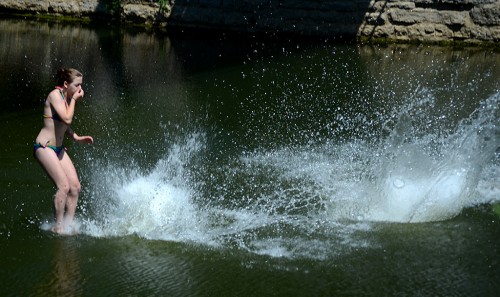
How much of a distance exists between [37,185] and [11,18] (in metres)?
10.7

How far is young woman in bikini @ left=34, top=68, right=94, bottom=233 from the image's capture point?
5.70 m

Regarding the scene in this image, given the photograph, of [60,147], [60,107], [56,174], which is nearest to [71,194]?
[56,174]

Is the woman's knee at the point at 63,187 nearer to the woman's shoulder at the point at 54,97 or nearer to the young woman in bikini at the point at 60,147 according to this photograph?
the young woman in bikini at the point at 60,147

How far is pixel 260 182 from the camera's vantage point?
7.09 m

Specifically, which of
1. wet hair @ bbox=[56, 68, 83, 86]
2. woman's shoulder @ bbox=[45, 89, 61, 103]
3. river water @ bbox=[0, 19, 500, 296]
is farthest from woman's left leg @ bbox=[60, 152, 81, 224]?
wet hair @ bbox=[56, 68, 83, 86]

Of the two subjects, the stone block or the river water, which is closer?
the river water

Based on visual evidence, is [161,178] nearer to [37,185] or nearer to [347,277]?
[37,185]

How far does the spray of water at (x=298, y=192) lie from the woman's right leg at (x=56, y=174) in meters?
0.31

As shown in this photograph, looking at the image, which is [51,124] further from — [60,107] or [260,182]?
[260,182]

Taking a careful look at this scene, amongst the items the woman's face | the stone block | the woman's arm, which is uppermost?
the woman's face

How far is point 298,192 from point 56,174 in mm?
2232

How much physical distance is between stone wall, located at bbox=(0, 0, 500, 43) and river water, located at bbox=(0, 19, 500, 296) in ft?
8.38

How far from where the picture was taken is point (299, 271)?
521 cm

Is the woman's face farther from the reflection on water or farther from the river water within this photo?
the reflection on water
